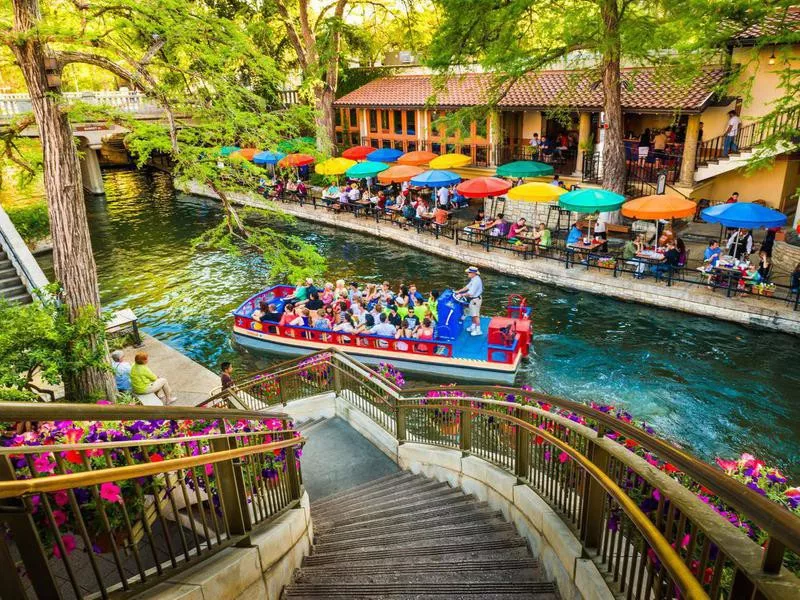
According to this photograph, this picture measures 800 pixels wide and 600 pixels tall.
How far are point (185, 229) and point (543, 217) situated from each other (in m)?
17.7

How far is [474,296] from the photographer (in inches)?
555

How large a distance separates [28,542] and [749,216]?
1626 cm

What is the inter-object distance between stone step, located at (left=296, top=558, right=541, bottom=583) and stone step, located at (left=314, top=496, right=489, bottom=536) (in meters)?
0.97

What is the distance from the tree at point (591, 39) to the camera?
17734 millimetres

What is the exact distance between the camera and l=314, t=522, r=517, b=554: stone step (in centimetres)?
513

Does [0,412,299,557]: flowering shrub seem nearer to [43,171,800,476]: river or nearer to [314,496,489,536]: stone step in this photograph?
[314,496,489,536]: stone step

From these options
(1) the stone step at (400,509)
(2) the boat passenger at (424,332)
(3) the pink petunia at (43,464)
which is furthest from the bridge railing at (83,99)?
(3) the pink petunia at (43,464)

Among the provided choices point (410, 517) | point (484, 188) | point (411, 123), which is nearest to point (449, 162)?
point (484, 188)

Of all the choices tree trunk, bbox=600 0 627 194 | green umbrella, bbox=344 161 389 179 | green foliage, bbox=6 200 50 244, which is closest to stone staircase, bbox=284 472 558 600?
tree trunk, bbox=600 0 627 194

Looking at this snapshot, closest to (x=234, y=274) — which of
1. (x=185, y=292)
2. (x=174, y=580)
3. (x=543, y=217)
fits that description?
(x=185, y=292)

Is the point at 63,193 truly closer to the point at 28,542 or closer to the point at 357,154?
the point at 28,542

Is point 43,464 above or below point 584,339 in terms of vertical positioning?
above

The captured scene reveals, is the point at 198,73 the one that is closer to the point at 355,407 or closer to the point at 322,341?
Result: the point at 355,407

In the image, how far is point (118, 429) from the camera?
4.25 m
